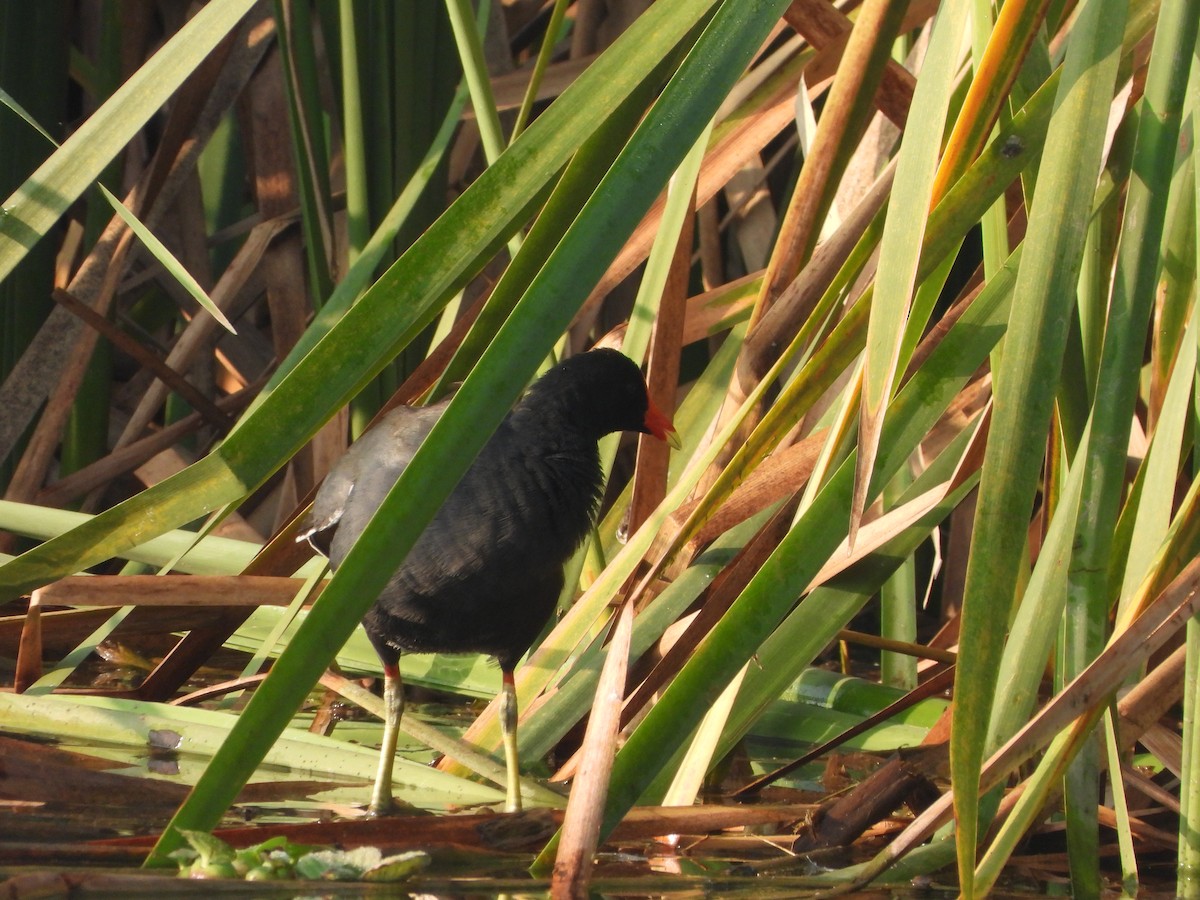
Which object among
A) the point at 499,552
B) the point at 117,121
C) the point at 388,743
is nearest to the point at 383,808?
the point at 388,743

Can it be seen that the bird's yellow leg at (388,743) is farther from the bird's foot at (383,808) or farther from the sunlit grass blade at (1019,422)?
the sunlit grass blade at (1019,422)

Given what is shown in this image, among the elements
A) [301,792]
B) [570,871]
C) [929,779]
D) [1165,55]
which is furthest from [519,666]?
[1165,55]

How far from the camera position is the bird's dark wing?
259 cm

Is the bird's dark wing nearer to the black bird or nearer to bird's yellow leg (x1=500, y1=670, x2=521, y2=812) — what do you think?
the black bird

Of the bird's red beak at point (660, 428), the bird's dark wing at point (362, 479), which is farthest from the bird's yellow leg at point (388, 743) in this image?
the bird's red beak at point (660, 428)

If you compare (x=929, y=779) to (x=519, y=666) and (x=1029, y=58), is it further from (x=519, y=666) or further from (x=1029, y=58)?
(x=1029, y=58)

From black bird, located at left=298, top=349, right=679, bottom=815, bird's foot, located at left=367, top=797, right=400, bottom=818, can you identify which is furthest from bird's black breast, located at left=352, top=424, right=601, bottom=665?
bird's foot, located at left=367, top=797, right=400, bottom=818

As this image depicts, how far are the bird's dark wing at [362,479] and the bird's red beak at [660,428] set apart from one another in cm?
46

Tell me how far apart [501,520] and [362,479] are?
15.5 inches

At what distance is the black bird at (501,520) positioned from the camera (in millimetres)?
2457

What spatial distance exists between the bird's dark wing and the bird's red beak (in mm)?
455

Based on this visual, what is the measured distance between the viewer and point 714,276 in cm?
367

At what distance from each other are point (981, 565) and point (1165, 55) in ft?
2.47

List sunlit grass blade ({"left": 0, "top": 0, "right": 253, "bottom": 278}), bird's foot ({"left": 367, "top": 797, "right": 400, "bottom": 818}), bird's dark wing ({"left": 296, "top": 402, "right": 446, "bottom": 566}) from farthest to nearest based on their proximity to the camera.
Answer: bird's dark wing ({"left": 296, "top": 402, "right": 446, "bottom": 566}), bird's foot ({"left": 367, "top": 797, "right": 400, "bottom": 818}), sunlit grass blade ({"left": 0, "top": 0, "right": 253, "bottom": 278})
